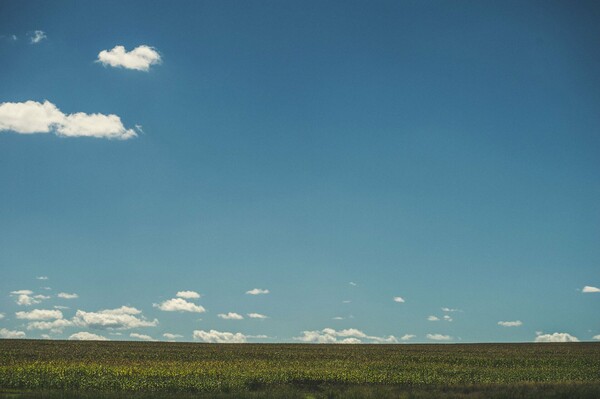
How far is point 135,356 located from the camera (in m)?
57.3

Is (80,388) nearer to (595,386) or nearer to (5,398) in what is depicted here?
(5,398)

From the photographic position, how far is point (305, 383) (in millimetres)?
35719

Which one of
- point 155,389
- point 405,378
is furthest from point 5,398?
point 405,378

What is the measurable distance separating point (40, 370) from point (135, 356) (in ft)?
76.8

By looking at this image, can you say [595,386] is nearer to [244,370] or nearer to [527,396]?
[527,396]

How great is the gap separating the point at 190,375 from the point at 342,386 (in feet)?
32.1

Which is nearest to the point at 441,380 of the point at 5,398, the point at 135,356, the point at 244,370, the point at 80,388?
A: the point at 244,370

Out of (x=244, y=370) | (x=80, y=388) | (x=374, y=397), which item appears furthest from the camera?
(x=244, y=370)

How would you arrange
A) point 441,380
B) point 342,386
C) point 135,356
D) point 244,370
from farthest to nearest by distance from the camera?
point 135,356 → point 244,370 → point 441,380 → point 342,386

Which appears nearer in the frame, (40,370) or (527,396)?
(527,396)

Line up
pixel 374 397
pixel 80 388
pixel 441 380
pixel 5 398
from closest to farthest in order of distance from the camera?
pixel 5 398, pixel 374 397, pixel 80 388, pixel 441 380

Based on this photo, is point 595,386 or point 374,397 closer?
point 374,397

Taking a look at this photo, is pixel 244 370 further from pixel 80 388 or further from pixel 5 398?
pixel 5 398

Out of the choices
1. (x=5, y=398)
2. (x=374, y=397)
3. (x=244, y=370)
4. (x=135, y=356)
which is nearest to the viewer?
(x=5, y=398)
